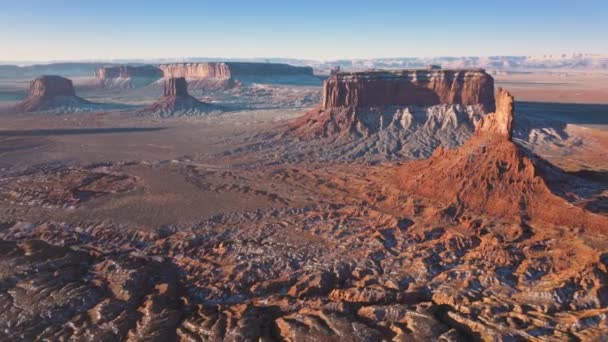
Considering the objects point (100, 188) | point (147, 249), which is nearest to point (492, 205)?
point (147, 249)

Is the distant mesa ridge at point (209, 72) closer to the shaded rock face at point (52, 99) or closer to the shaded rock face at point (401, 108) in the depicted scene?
the shaded rock face at point (52, 99)

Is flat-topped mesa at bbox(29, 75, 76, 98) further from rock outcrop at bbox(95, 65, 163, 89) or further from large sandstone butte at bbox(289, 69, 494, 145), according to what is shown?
large sandstone butte at bbox(289, 69, 494, 145)

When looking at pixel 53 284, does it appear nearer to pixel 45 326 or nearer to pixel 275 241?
pixel 45 326

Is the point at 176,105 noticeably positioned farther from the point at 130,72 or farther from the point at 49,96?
the point at 130,72

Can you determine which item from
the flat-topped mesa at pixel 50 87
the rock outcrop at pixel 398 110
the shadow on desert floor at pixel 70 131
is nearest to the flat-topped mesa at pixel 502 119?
the rock outcrop at pixel 398 110

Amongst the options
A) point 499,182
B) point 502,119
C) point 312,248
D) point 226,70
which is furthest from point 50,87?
point 499,182
